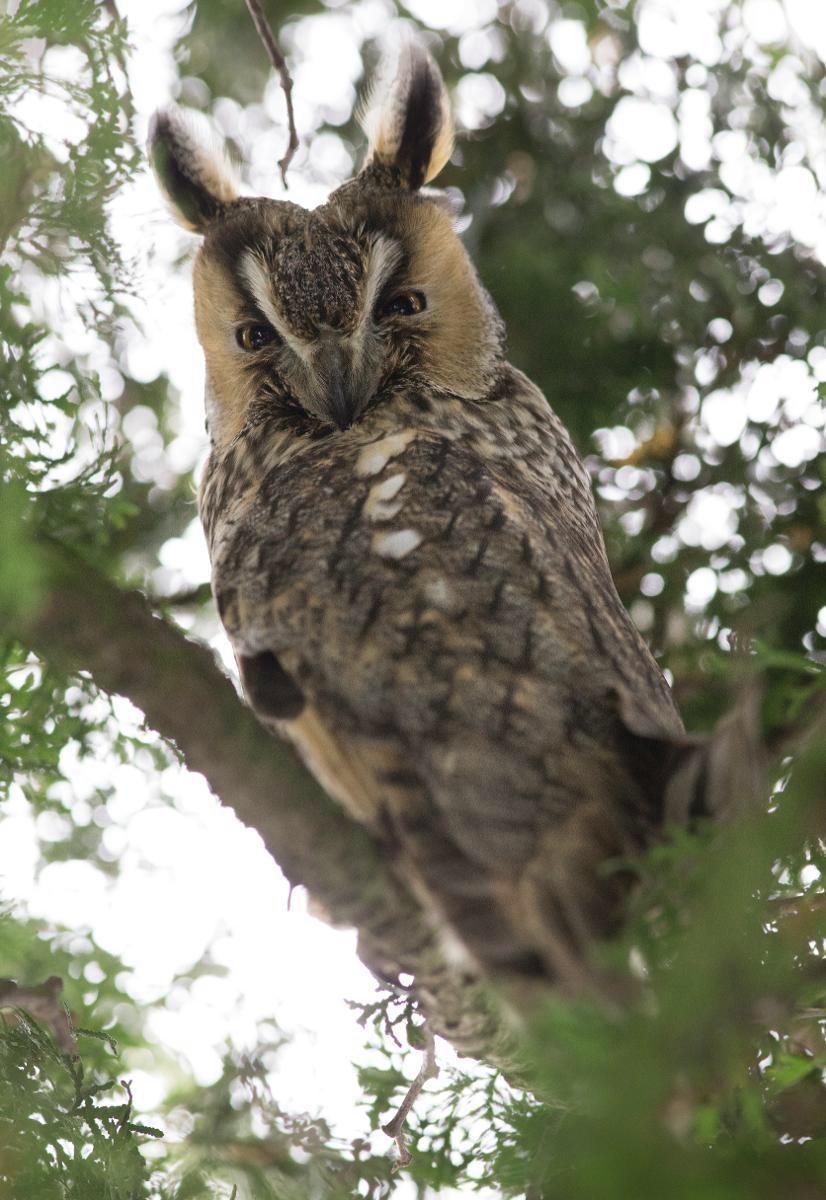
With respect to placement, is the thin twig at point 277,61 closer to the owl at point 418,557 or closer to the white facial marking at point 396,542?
the owl at point 418,557

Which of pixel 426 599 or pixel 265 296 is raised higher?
pixel 265 296

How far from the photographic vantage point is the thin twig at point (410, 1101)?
172 cm

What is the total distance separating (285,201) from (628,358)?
797 mm

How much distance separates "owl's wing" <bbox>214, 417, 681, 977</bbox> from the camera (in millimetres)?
1217

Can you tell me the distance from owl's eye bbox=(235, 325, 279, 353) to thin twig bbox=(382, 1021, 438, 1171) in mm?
1205

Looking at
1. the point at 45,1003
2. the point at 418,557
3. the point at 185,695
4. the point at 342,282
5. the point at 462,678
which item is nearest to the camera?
the point at 185,695

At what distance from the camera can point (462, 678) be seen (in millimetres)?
1368

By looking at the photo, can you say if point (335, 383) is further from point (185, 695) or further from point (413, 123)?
point (185, 695)

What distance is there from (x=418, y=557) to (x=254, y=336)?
28.7 inches

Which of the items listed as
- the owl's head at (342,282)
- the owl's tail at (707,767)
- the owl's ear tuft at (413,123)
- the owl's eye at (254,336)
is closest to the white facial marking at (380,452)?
the owl's head at (342,282)

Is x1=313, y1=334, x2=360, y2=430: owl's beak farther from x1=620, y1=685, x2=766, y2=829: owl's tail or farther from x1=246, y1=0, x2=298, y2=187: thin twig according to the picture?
x1=620, y1=685, x2=766, y2=829: owl's tail

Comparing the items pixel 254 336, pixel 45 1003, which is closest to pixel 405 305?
pixel 254 336

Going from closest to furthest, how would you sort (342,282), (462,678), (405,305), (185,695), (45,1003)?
(185,695) < (462,678) < (45,1003) < (342,282) < (405,305)

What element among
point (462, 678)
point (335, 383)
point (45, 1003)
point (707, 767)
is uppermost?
point (335, 383)
